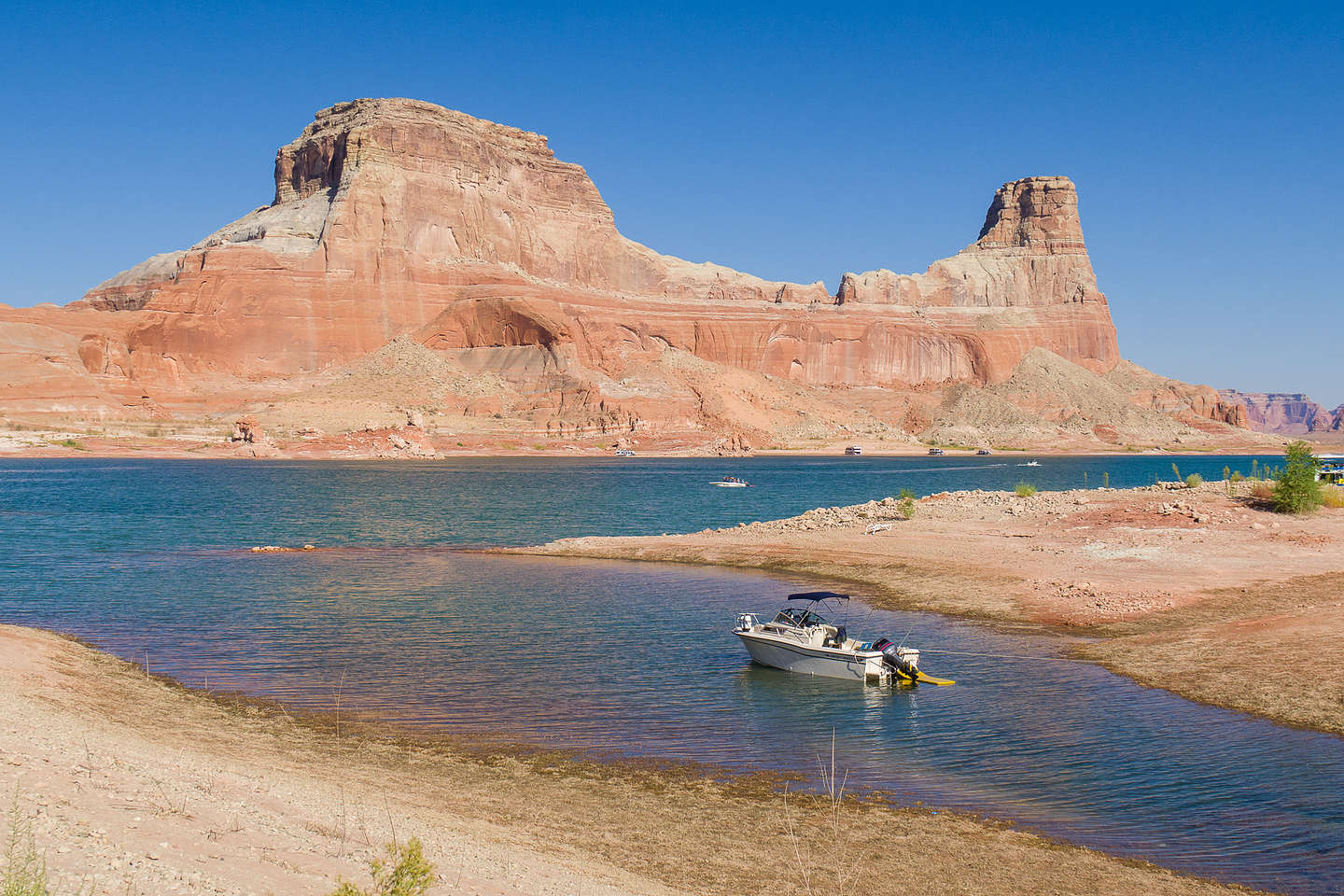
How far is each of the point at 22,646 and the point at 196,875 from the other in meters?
15.6

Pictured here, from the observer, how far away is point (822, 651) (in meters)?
21.8

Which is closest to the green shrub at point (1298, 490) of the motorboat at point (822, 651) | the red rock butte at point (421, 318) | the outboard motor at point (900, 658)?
the motorboat at point (822, 651)

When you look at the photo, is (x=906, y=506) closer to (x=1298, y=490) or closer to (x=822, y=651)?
(x=1298, y=490)

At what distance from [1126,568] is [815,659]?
14.2 m

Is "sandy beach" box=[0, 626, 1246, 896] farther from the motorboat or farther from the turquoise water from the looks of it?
the motorboat

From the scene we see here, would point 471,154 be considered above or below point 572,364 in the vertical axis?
above

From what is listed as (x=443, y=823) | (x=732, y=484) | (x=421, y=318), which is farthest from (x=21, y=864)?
(x=421, y=318)

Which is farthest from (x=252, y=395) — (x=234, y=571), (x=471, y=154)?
(x=234, y=571)

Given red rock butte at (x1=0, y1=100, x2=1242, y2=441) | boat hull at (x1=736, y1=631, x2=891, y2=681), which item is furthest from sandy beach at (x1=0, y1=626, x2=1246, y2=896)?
red rock butte at (x1=0, y1=100, x2=1242, y2=441)

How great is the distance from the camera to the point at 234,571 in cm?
3697

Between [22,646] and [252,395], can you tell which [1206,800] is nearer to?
[22,646]

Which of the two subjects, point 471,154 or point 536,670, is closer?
point 536,670

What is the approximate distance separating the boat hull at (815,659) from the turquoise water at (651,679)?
1.16 feet

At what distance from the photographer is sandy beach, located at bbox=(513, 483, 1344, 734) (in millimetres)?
20656
